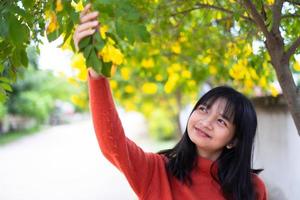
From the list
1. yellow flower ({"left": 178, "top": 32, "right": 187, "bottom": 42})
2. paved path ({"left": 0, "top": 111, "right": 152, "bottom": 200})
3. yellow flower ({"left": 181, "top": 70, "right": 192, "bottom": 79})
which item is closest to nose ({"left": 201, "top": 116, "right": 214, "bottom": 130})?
yellow flower ({"left": 178, "top": 32, "right": 187, "bottom": 42})

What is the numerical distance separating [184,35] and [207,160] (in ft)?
5.49

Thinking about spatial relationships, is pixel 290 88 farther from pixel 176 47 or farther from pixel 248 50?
pixel 176 47

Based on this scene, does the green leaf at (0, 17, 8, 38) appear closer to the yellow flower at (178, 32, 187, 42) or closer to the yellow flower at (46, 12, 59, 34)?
the yellow flower at (46, 12, 59, 34)

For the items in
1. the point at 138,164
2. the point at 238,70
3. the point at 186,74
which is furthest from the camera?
the point at 186,74

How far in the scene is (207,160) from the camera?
2.33 metres

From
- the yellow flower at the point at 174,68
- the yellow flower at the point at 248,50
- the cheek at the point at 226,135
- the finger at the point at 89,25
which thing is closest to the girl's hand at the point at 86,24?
the finger at the point at 89,25

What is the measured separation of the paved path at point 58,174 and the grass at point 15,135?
1561mm

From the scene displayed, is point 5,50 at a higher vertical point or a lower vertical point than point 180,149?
higher

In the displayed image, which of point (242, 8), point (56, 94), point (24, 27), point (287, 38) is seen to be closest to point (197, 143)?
point (242, 8)

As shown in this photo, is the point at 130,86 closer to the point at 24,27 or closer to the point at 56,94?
the point at 24,27

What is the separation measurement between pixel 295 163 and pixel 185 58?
1528mm

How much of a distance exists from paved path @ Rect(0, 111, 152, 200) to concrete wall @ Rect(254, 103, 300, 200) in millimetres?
3750

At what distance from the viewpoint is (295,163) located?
116 inches

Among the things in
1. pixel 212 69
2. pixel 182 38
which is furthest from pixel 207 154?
pixel 182 38
